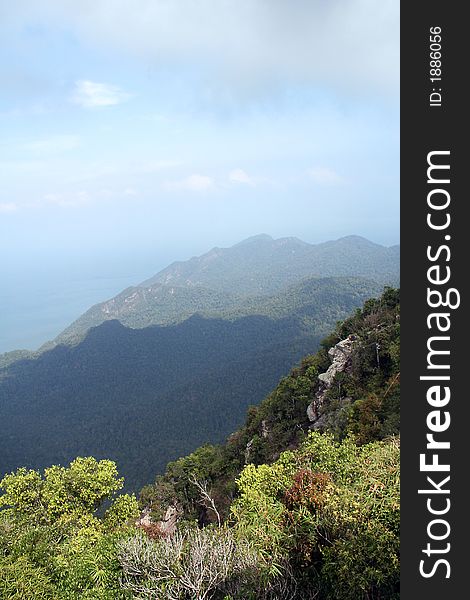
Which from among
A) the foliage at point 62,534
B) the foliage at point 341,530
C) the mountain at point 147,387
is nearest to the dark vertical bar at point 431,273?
the foliage at point 341,530

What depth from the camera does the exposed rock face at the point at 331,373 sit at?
3450cm

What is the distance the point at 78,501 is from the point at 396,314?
91.1ft

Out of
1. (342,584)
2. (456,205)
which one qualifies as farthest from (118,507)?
(456,205)

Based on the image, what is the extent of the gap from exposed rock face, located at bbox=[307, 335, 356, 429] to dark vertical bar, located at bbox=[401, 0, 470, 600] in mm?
28139

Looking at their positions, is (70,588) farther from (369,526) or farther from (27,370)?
(27,370)

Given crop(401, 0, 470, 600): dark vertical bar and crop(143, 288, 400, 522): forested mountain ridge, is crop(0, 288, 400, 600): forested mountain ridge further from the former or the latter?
crop(143, 288, 400, 522): forested mountain ridge

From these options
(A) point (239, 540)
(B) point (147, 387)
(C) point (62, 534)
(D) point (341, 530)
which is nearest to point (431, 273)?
(D) point (341, 530)

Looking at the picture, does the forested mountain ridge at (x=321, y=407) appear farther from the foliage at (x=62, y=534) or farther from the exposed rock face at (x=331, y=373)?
the foliage at (x=62, y=534)

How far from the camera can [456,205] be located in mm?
5496

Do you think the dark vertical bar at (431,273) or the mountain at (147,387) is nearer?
the dark vertical bar at (431,273)

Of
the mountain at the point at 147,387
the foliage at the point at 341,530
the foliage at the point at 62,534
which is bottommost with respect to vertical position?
the mountain at the point at 147,387

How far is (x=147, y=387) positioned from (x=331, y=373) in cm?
13088

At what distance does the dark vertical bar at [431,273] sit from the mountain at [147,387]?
257ft

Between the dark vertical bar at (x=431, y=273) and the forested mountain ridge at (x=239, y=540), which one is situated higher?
the dark vertical bar at (x=431, y=273)
